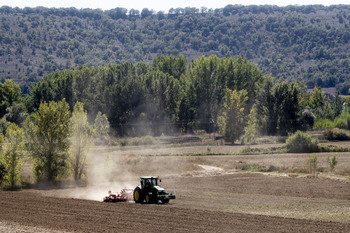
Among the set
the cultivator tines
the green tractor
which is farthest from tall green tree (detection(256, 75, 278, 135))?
the green tractor

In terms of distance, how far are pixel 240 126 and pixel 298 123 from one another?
18.0 metres

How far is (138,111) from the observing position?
122 meters

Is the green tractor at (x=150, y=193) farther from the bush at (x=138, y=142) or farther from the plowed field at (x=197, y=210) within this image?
the bush at (x=138, y=142)

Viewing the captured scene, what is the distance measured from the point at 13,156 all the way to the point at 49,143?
171 inches

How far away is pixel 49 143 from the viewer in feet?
169

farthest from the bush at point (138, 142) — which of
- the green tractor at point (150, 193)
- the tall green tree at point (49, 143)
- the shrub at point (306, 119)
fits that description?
the green tractor at point (150, 193)

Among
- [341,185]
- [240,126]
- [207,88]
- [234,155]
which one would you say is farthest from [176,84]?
[341,185]

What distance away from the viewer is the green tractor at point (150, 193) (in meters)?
33.8

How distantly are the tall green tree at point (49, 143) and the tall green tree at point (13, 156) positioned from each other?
4.81ft

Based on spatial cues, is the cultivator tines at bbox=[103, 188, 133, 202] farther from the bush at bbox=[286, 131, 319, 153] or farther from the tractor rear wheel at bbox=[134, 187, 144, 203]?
the bush at bbox=[286, 131, 319, 153]

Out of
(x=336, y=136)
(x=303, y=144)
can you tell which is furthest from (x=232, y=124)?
(x=303, y=144)

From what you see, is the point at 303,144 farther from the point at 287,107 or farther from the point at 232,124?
the point at 287,107

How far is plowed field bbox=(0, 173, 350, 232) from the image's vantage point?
25.6m

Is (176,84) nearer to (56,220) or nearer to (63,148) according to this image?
(63,148)
